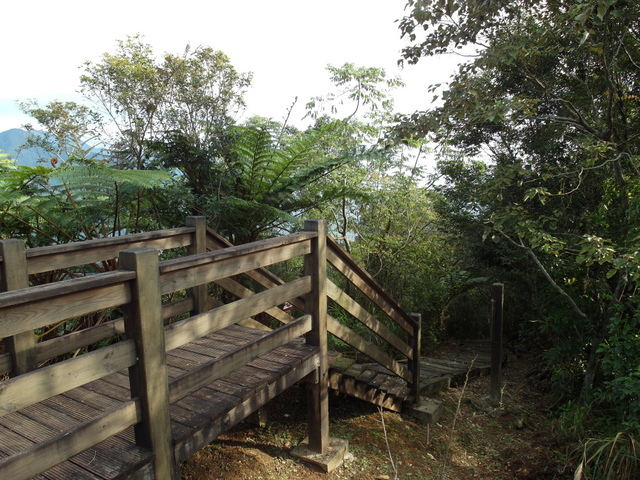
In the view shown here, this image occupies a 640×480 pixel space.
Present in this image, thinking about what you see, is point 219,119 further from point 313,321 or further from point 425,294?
point 425,294

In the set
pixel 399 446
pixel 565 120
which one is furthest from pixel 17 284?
pixel 565 120

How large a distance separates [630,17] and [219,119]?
477cm

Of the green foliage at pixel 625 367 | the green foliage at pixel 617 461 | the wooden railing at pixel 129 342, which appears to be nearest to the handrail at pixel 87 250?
the wooden railing at pixel 129 342

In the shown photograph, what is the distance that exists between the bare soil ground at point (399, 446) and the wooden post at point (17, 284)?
4.71 ft

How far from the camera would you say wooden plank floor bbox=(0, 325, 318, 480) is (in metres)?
1.80

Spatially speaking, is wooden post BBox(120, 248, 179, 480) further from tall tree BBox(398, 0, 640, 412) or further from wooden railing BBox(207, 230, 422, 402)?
tall tree BBox(398, 0, 640, 412)

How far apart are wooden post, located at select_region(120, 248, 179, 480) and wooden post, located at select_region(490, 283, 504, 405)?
4566 mm

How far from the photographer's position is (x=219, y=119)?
591 centimetres

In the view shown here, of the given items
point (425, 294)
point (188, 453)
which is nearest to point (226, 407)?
point (188, 453)

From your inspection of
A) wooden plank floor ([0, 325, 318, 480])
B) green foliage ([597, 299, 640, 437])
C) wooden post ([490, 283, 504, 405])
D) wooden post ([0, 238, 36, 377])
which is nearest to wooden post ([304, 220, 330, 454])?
wooden plank floor ([0, 325, 318, 480])

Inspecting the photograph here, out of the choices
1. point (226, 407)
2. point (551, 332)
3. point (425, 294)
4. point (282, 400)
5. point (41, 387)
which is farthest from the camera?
point (425, 294)

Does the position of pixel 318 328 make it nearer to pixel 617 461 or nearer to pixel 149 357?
pixel 149 357

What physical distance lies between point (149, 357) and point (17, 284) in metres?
1.11

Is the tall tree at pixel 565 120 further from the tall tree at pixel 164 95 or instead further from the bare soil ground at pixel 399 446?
the tall tree at pixel 164 95
